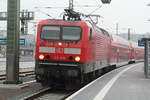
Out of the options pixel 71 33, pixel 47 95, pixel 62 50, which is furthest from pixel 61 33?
pixel 47 95

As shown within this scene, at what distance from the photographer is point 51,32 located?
47.3ft

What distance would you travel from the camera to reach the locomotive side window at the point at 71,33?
14172 mm

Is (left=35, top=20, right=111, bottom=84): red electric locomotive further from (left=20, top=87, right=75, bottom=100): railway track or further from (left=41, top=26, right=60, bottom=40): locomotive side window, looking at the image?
(left=20, top=87, right=75, bottom=100): railway track

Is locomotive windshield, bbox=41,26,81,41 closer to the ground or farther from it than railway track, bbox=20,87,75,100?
farther from it

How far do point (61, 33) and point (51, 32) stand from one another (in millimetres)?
429

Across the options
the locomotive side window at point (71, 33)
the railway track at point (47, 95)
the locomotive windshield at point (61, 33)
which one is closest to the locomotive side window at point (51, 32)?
the locomotive windshield at point (61, 33)

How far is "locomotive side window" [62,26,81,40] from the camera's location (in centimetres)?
1417

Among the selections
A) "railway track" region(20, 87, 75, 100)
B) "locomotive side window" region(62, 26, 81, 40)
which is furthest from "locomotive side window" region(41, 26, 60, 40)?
"railway track" region(20, 87, 75, 100)

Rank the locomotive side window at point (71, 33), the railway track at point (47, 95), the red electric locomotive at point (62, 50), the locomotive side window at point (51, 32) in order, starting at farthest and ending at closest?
1. the locomotive side window at point (51, 32)
2. the locomotive side window at point (71, 33)
3. the red electric locomotive at point (62, 50)
4. the railway track at point (47, 95)

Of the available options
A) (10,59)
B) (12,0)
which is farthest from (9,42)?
(12,0)

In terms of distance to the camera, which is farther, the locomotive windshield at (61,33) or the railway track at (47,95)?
the locomotive windshield at (61,33)

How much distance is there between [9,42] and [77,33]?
2.97m

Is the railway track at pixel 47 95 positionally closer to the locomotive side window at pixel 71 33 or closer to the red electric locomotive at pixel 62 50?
the red electric locomotive at pixel 62 50

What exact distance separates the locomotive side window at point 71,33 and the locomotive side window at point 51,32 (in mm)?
250
